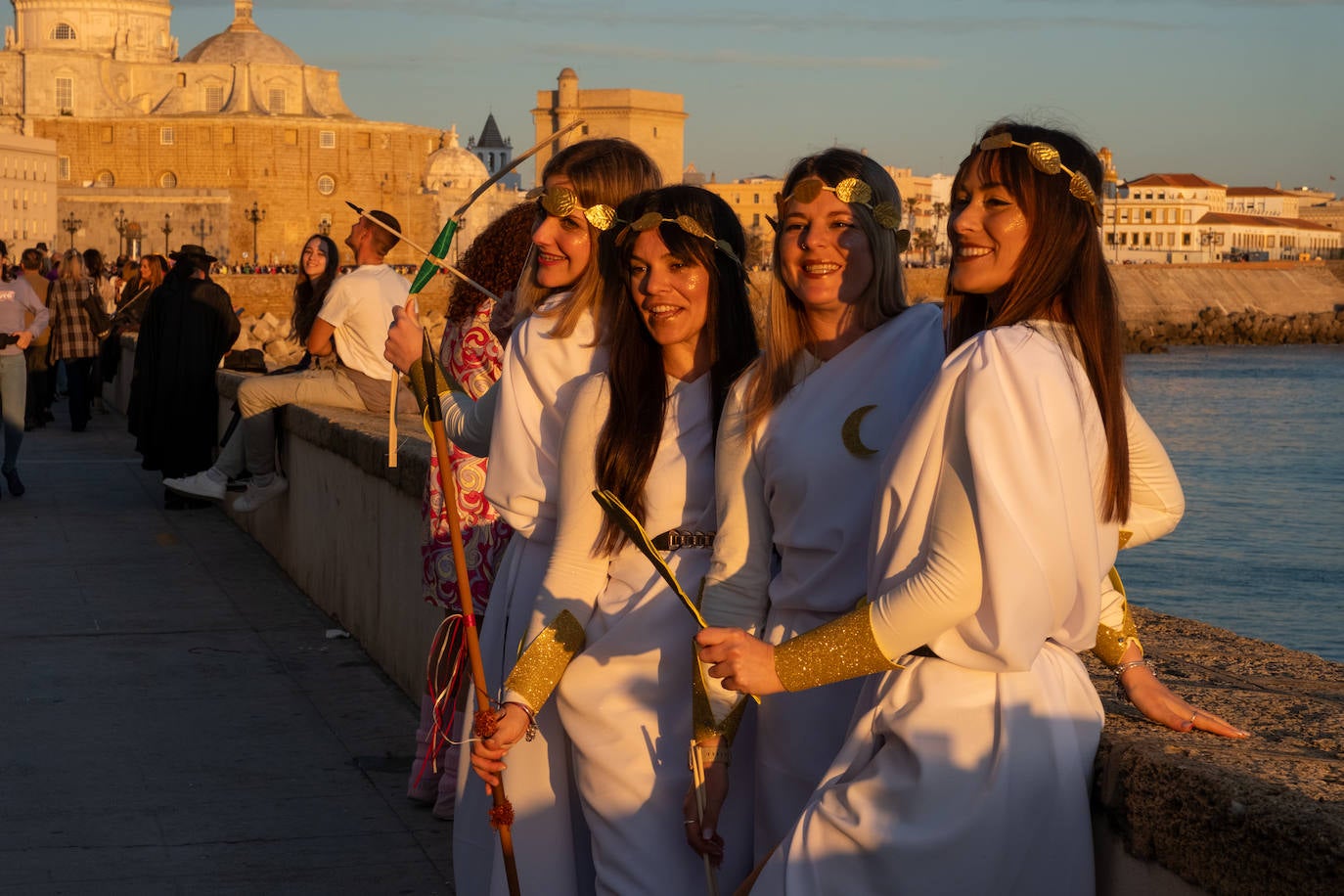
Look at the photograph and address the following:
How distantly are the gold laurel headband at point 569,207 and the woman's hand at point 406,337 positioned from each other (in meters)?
0.35

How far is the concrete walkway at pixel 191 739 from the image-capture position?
371 cm

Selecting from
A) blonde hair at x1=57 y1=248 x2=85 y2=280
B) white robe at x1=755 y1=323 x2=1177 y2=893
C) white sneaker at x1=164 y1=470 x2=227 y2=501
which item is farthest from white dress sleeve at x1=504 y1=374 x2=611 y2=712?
blonde hair at x1=57 y1=248 x2=85 y2=280

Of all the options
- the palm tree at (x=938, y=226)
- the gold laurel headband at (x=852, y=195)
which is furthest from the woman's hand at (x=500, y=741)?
the palm tree at (x=938, y=226)

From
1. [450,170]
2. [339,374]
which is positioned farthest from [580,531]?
[450,170]

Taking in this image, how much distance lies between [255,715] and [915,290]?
7525 centimetres

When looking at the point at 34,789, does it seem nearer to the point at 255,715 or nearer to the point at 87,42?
the point at 255,715

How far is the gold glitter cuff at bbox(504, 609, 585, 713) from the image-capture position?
2.64 m

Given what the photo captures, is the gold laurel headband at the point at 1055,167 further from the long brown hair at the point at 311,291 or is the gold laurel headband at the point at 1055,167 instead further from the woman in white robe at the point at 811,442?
the long brown hair at the point at 311,291

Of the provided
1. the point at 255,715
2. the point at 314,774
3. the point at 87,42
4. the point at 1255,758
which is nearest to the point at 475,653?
the point at 1255,758

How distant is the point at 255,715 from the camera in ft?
16.4

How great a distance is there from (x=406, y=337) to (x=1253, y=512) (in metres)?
24.2

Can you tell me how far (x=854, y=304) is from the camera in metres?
2.53

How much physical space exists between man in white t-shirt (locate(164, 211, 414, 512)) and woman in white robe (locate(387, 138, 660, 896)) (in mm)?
2322

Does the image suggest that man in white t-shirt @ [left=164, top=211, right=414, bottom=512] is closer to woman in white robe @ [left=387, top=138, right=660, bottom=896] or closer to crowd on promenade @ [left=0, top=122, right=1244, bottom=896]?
woman in white robe @ [left=387, top=138, right=660, bottom=896]
